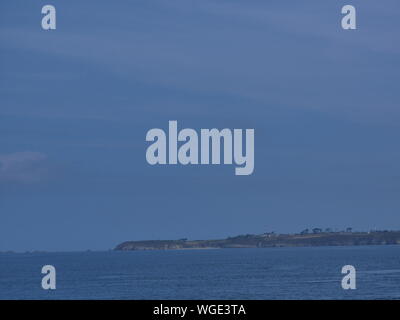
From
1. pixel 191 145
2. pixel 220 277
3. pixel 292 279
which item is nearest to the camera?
pixel 191 145

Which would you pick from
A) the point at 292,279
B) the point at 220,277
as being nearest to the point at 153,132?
the point at 292,279

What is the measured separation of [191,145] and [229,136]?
1.13 meters
